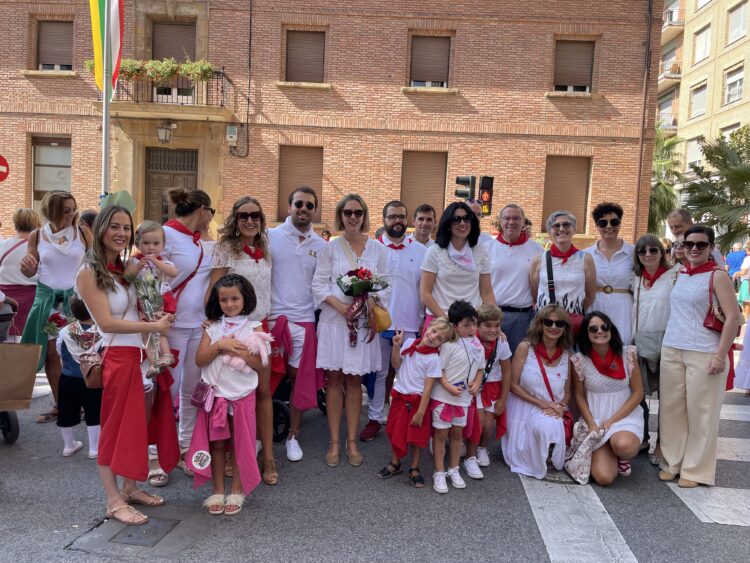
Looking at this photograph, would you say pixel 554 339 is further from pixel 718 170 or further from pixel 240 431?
pixel 718 170

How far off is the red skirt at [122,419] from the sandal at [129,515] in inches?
7.9

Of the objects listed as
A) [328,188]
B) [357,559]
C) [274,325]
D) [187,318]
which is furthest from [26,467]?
[328,188]

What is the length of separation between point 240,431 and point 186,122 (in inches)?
594

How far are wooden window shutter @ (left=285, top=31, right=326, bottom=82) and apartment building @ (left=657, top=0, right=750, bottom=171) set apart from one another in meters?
23.4

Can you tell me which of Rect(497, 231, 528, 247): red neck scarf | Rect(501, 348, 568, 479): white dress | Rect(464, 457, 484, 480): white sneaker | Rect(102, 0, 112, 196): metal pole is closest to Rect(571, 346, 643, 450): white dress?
Rect(501, 348, 568, 479): white dress

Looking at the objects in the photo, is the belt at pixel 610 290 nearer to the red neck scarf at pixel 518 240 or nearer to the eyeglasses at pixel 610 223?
the eyeglasses at pixel 610 223

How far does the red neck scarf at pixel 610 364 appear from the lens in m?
4.77

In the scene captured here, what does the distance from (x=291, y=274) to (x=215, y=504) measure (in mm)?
1786

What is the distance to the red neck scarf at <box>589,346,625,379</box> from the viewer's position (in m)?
4.77

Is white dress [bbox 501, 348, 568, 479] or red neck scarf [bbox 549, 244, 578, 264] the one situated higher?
red neck scarf [bbox 549, 244, 578, 264]

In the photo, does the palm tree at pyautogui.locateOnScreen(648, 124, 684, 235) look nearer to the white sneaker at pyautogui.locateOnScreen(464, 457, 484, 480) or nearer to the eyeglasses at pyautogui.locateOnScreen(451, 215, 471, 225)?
the eyeglasses at pyautogui.locateOnScreen(451, 215, 471, 225)

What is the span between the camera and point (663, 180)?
3203cm

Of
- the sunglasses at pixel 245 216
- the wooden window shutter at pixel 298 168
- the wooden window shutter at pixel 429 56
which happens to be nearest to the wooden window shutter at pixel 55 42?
the wooden window shutter at pixel 298 168

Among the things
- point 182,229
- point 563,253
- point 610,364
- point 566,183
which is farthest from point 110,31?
point 566,183
